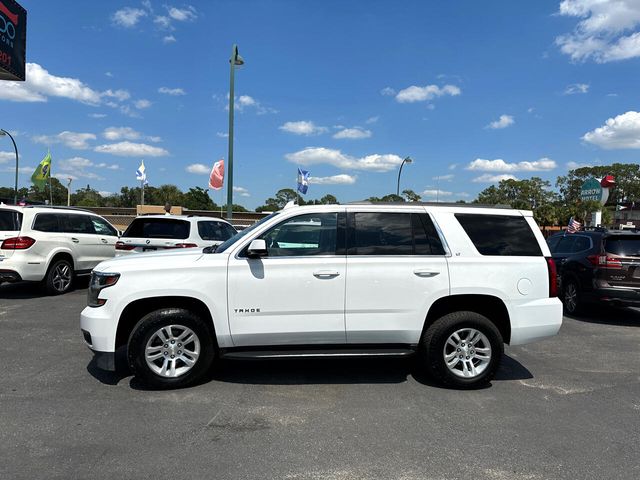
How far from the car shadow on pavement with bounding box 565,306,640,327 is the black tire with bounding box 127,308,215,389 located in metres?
7.45

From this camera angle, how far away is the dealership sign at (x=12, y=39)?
17.4 meters

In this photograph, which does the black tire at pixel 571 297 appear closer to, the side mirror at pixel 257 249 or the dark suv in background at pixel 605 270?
the dark suv in background at pixel 605 270

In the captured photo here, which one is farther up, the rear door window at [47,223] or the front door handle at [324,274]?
the rear door window at [47,223]

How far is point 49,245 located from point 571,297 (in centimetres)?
1073

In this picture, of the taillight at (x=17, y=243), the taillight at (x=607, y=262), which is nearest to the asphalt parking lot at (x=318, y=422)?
the taillight at (x=607, y=262)

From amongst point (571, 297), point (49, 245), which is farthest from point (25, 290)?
point (571, 297)

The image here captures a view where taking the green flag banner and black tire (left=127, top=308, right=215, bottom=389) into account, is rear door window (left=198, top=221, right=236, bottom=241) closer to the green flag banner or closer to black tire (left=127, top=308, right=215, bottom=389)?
black tire (left=127, top=308, right=215, bottom=389)

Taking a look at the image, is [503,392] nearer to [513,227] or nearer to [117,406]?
[513,227]

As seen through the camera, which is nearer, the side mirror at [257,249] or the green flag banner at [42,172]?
the side mirror at [257,249]

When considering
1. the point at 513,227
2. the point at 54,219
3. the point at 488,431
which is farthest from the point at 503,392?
the point at 54,219

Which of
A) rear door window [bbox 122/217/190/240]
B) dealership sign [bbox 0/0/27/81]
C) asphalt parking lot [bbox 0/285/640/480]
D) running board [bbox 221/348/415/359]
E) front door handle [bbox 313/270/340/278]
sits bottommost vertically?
asphalt parking lot [bbox 0/285/640/480]

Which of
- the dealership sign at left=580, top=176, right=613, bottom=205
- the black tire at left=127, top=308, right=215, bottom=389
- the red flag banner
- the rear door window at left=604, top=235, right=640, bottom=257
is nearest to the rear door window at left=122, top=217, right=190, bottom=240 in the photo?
the black tire at left=127, top=308, right=215, bottom=389

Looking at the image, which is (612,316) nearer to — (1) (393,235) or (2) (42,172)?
(1) (393,235)

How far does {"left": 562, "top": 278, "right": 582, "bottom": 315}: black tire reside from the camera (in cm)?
909
